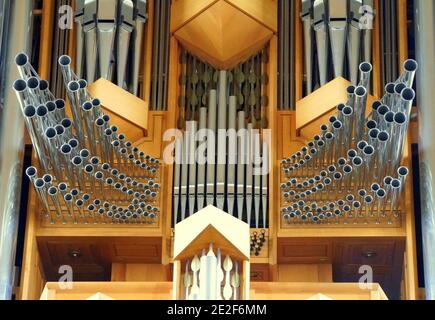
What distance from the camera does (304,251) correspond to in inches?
559

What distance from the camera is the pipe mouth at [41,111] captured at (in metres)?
13.6

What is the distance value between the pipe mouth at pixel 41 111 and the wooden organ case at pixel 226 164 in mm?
826

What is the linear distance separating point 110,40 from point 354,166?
2.51m

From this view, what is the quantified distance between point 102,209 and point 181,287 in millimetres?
2026

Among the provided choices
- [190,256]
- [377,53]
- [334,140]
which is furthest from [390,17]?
[190,256]

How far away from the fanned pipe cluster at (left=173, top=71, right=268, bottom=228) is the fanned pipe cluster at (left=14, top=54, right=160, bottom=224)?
263 millimetres

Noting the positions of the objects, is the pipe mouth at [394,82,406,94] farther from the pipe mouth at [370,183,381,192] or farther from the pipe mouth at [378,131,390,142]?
the pipe mouth at [370,183,381,192]

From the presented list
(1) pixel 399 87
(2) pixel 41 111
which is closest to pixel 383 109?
(1) pixel 399 87

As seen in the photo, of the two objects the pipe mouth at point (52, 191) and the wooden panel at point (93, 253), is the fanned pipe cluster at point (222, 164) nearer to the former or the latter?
the wooden panel at point (93, 253)

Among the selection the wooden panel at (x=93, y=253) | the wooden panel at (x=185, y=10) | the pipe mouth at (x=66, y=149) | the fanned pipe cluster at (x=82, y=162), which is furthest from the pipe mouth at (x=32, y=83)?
the wooden panel at (x=185, y=10)

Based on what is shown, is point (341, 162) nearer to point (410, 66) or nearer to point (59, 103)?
point (410, 66)

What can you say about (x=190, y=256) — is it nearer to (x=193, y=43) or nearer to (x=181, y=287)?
(x=181, y=287)
